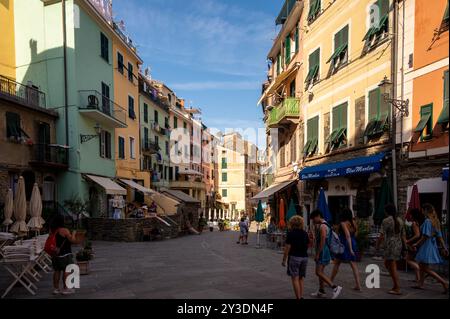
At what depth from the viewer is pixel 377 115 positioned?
42.8ft

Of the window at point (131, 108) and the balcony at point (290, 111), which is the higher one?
the window at point (131, 108)

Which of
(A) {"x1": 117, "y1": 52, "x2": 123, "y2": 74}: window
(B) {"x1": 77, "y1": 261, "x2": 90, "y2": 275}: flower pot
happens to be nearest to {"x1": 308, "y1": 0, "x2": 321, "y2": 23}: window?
(A) {"x1": 117, "y1": 52, "x2": 123, "y2": 74}: window

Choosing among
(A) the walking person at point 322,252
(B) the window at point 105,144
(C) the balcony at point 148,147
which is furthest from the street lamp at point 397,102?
(C) the balcony at point 148,147

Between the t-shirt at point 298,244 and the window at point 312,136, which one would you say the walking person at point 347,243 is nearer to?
the t-shirt at point 298,244

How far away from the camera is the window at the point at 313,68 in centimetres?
1783

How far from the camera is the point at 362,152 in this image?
1399 cm

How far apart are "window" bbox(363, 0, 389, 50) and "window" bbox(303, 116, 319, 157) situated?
4979mm

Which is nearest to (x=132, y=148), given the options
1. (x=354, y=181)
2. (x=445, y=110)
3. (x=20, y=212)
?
(x=20, y=212)

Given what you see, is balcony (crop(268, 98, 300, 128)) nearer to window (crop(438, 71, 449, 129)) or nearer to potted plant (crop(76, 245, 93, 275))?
window (crop(438, 71, 449, 129))

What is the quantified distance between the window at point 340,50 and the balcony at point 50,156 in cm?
1489

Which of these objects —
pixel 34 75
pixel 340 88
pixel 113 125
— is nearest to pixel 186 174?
pixel 113 125

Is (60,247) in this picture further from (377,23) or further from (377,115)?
(377,23)

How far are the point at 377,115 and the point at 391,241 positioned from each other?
772cm

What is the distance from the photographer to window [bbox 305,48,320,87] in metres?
17.8
